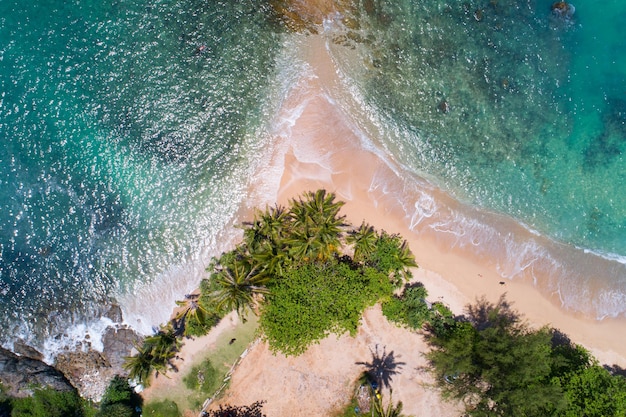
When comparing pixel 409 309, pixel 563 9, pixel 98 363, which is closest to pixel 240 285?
pixel 409 309

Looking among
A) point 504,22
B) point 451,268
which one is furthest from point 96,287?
point 504,22

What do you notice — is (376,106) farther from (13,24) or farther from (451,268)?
(13,24)

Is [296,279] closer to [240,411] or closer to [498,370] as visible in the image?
[240,411]

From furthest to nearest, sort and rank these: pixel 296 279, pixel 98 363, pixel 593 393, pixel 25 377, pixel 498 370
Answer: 1. pixel 98 363
2. pixel 25 377
3. pixel 296 279
4. pixel 593 393
5. pixel 498 370

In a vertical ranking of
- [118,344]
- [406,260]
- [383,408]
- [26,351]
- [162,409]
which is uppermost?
[26,351]

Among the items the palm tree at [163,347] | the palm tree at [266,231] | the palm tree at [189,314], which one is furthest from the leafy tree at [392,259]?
the palm tree at [163,347]
